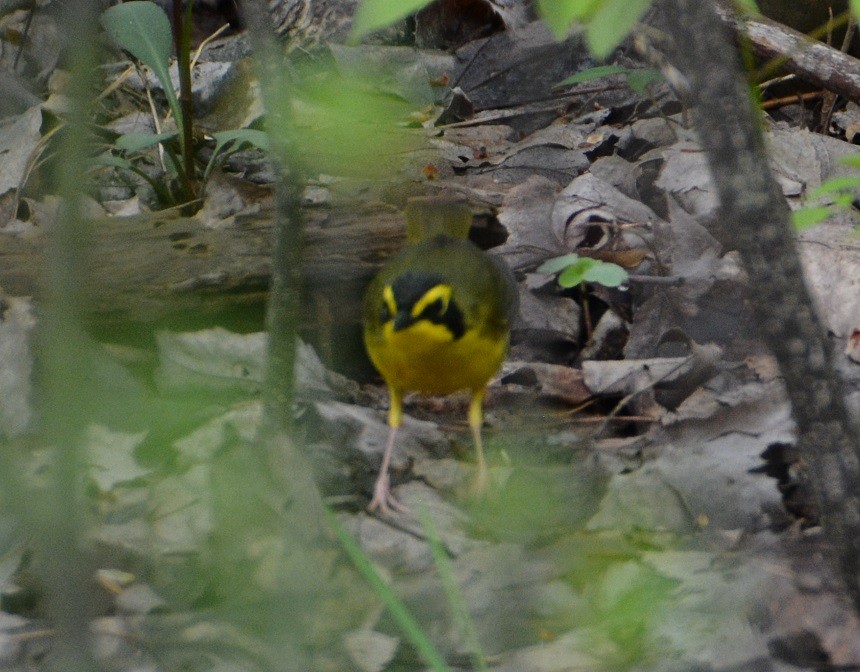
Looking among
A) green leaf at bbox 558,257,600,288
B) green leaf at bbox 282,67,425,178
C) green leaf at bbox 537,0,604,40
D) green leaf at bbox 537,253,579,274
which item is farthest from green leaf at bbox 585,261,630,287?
green leaf at bbox 537,0,604,40

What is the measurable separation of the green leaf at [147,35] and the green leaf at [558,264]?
2268 mm

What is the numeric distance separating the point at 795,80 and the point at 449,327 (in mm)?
4502

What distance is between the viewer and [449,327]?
4.39 m

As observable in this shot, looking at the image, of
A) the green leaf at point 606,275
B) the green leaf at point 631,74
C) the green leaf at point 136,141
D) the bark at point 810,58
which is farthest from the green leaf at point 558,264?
the green leaf at point 136,141

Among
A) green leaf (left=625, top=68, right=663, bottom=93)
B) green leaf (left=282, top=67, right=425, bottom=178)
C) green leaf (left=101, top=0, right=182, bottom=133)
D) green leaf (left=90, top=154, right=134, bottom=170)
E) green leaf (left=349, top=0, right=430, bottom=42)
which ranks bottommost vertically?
green leaf (left=90, top=154, right=134, bottom=170)

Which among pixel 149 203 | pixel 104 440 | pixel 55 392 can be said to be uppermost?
pixel 55 392

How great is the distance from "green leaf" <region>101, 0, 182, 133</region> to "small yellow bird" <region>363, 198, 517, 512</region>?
2356mm

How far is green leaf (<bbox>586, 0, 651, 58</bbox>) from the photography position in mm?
1797

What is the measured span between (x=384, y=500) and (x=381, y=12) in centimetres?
221

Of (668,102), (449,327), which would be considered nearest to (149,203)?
(449,327)

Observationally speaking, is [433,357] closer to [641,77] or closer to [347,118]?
[347,118]

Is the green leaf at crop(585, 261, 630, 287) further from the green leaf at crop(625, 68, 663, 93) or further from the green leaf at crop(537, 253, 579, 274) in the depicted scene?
the green leaf at crop(625, 68, 663, 93)

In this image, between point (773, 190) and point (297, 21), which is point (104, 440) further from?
point (297, 21)

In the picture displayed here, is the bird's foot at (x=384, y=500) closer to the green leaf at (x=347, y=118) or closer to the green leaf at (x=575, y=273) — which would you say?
the green leaf at (x=347, y=118)
